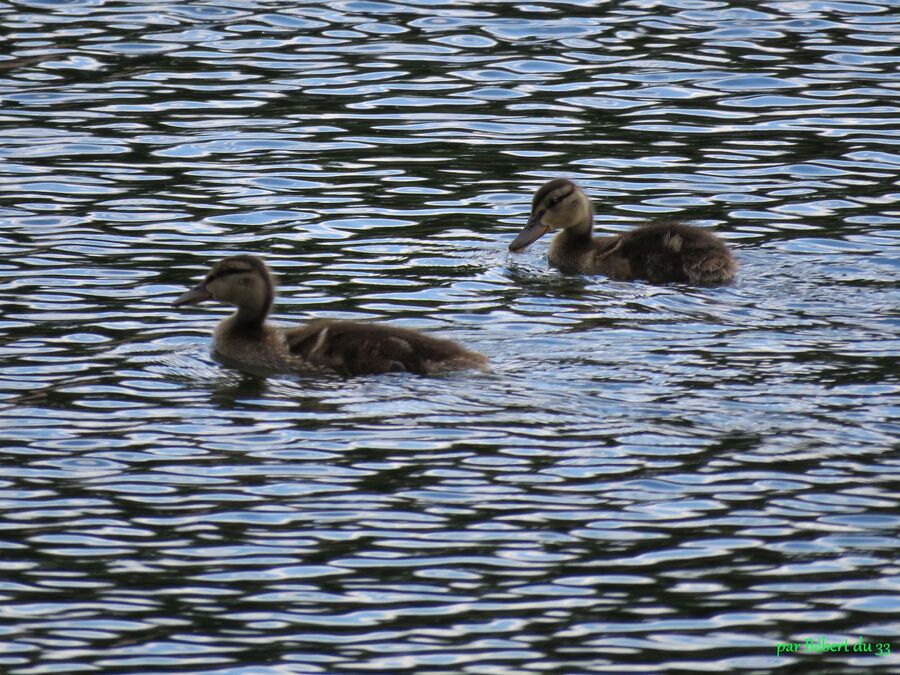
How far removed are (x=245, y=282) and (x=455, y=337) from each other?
1306mm

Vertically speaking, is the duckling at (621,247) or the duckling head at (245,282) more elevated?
the duckling head at (245,282)

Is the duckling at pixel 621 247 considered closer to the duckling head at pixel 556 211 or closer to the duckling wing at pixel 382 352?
the duckling head at pixel 556 211

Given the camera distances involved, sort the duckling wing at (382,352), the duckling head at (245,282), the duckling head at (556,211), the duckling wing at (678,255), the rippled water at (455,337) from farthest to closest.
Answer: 1. the duckling head at (556,211)
2. the duckling wing at (678,255)
3. the duckling head at (245,282)
4. the duckling wing at (382,352)
5. the rippled water at (455,337)

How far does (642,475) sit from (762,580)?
1.21 m

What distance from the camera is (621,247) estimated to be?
12859 mm

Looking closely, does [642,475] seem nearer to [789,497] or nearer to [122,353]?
[789,497]

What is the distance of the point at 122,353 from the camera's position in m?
10.8

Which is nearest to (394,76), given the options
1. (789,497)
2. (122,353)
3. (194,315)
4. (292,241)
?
(292,241)

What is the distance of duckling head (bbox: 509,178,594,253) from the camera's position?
13281 millimetres

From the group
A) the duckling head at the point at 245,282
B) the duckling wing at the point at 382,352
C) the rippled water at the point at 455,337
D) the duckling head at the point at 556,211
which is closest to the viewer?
the rippled water at the point at 455,337

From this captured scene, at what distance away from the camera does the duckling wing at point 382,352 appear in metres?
10.2

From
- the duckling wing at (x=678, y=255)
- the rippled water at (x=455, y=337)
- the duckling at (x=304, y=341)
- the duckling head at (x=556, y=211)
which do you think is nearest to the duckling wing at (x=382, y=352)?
the duckling at (x=304, y=341)

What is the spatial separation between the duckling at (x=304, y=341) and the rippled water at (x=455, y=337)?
13 cm

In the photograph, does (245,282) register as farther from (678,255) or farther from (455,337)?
(678,255)
